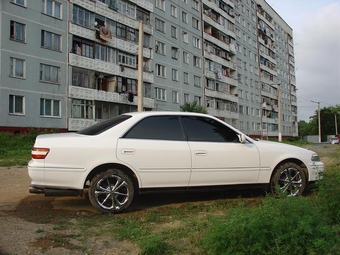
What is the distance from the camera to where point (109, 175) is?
16.3 feet

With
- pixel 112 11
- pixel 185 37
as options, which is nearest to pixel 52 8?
pixel 112 11

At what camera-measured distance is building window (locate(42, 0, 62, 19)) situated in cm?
2556

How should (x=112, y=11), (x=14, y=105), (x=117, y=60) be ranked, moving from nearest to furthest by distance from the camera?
(x=14, y=105) < (x=112, y=11) < (x=117, y=60)

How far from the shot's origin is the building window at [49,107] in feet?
82.1

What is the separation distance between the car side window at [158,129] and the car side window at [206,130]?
0.57 feet

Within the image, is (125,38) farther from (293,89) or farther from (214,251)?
(293,89)

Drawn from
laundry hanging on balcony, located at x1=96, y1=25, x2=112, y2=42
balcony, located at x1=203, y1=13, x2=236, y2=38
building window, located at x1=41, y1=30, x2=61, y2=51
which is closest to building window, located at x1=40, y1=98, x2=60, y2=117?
building window, located at x1=41, y1=30, x2=61, y2=51

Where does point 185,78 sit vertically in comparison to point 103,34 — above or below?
below

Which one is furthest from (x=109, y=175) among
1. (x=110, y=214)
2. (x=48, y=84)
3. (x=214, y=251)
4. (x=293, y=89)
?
(x=293, y=89)

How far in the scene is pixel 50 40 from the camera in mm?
25844

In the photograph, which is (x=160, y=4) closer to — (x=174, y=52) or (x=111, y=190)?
(x=174, y=52)

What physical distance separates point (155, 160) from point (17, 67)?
2185 centimetres

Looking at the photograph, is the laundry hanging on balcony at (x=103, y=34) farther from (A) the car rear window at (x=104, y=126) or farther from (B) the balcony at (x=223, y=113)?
(A) the car rear window at (x=104, y=126)

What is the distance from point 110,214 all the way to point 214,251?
7.60 feet
